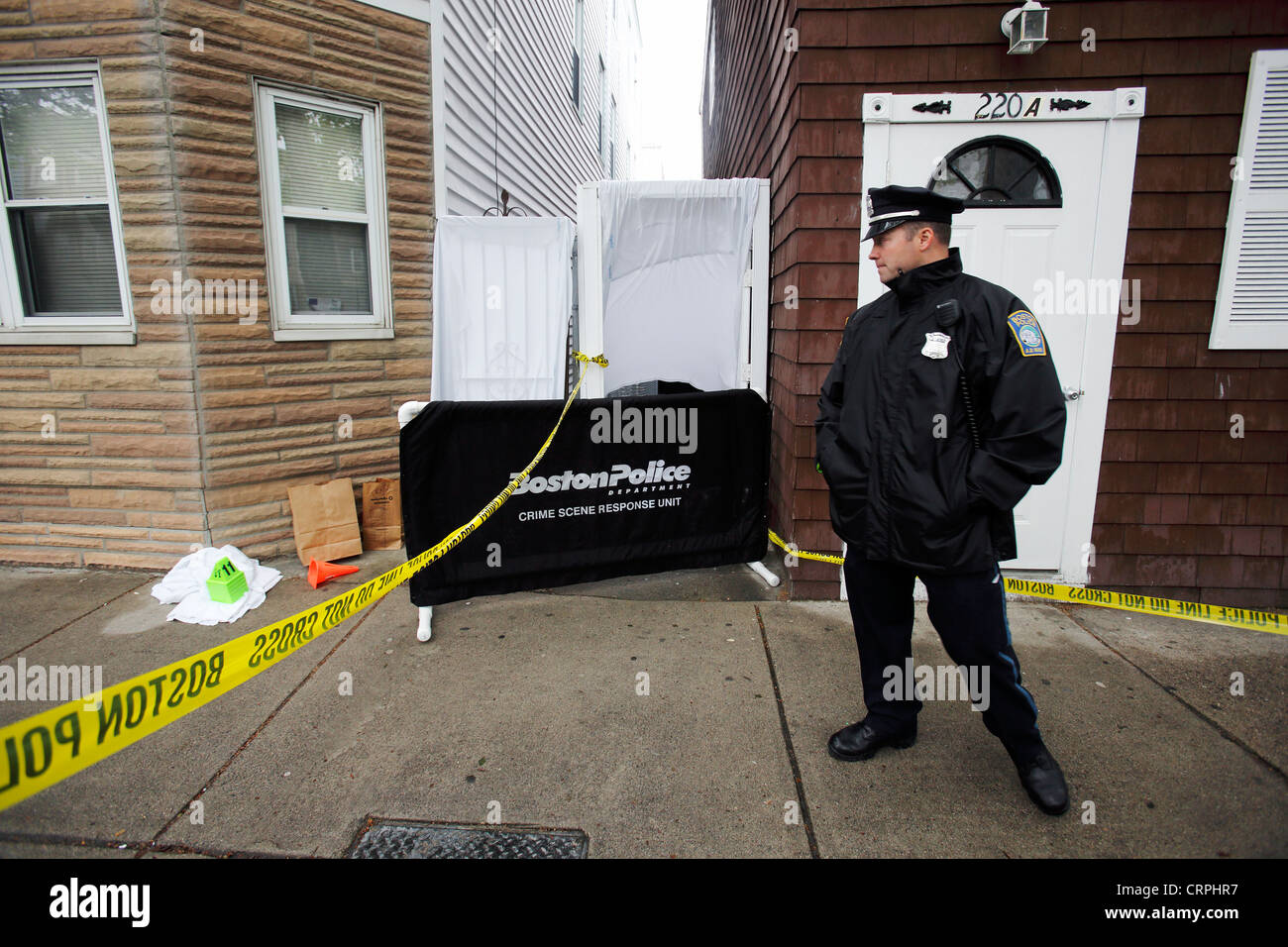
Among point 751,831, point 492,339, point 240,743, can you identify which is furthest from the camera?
point 492,339

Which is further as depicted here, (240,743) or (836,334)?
(836,334)

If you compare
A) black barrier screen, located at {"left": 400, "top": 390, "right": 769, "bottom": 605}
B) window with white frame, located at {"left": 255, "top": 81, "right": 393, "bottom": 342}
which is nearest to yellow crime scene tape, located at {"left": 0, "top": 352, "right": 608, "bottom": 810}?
black barrier screen, located at {"left": 400, "top": 390, "right": 769, "bottom": 605}

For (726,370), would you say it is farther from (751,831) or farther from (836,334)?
(751,831)

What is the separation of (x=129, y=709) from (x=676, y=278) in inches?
168

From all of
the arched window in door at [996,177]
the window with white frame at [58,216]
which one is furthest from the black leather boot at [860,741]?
the window with white frame at [58,216]

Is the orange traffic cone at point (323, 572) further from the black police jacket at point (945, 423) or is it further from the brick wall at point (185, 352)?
the black police jacket at point (945, 423)

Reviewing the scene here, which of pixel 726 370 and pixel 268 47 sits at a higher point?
pixel 268 47

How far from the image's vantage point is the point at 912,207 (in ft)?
7.98

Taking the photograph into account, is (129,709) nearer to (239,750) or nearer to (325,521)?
(239,750)

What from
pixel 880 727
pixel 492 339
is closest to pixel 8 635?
pixel 492 339

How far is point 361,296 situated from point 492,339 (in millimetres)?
1064

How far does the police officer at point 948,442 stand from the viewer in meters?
2.28

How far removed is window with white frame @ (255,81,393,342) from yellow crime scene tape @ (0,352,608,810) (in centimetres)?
317

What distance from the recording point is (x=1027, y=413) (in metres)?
2.23
